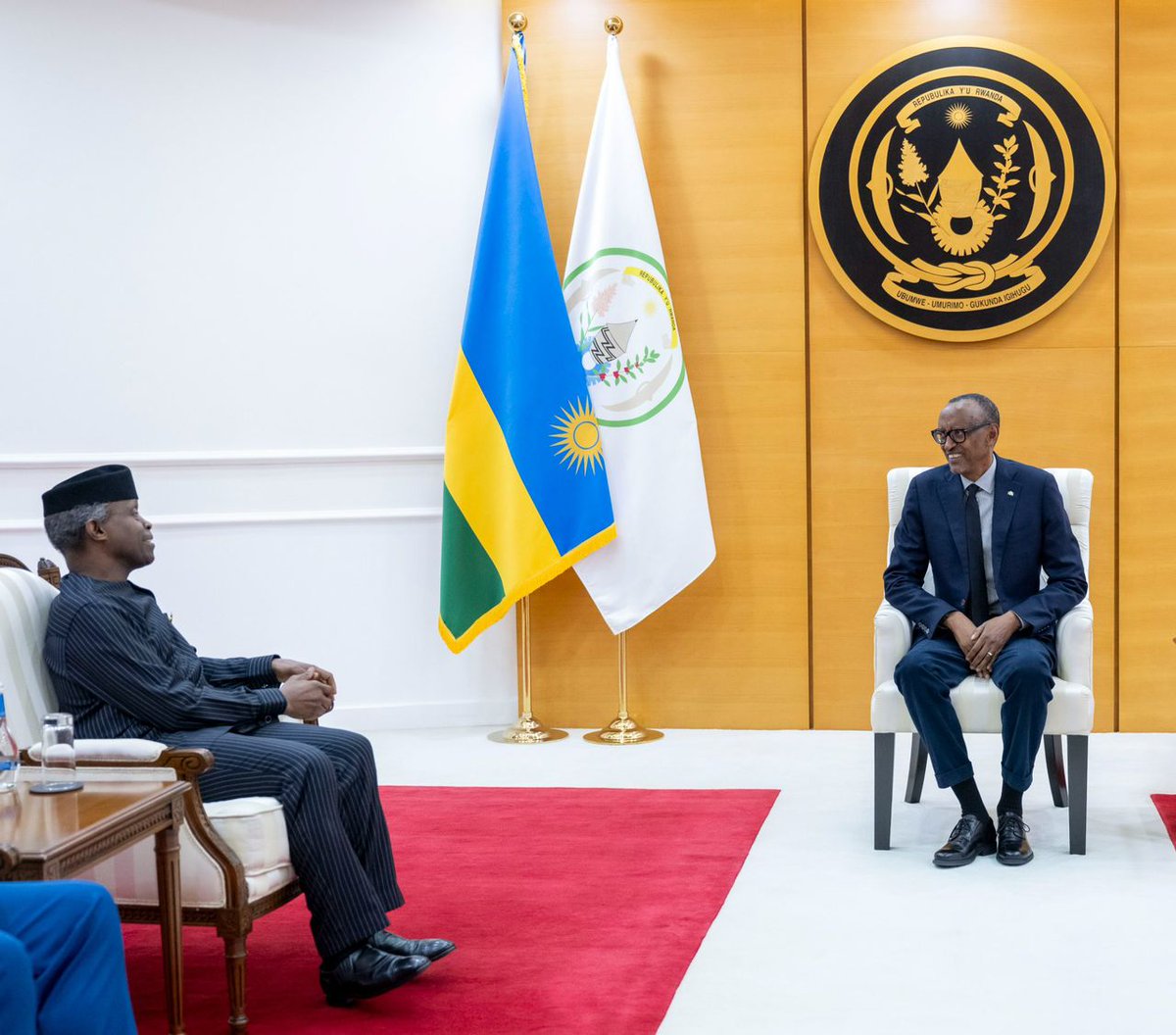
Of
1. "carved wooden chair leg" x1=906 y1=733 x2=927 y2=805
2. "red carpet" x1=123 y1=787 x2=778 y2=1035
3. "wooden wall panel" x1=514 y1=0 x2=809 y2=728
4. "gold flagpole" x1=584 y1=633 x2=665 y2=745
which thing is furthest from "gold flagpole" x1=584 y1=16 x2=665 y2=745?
"carved wooden chair leg" x1=906 y1=733 x2=927 y2=805

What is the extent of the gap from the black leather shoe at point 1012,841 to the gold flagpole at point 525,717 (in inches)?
83.2

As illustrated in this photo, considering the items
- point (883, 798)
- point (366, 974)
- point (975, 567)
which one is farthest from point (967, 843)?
point (366, 974)

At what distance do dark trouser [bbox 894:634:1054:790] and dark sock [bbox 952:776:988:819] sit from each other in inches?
1.0

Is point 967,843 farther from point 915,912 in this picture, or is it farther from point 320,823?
point 320,823

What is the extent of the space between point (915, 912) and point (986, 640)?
843mm

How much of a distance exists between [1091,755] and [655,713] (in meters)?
1.62

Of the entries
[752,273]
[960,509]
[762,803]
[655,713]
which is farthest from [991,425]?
[655,713]

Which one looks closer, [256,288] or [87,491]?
[87,491]

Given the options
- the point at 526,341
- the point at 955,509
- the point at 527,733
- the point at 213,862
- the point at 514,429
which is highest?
the point at 526,341

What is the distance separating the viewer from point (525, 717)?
18.0 feet

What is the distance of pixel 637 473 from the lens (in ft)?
17.4

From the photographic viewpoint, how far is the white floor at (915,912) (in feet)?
8.73

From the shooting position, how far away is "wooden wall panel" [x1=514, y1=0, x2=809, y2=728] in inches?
214

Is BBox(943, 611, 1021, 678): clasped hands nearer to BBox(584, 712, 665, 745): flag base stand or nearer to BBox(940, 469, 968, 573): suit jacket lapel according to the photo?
BBox(940, 469, 968, 573): suit jacket lapel
